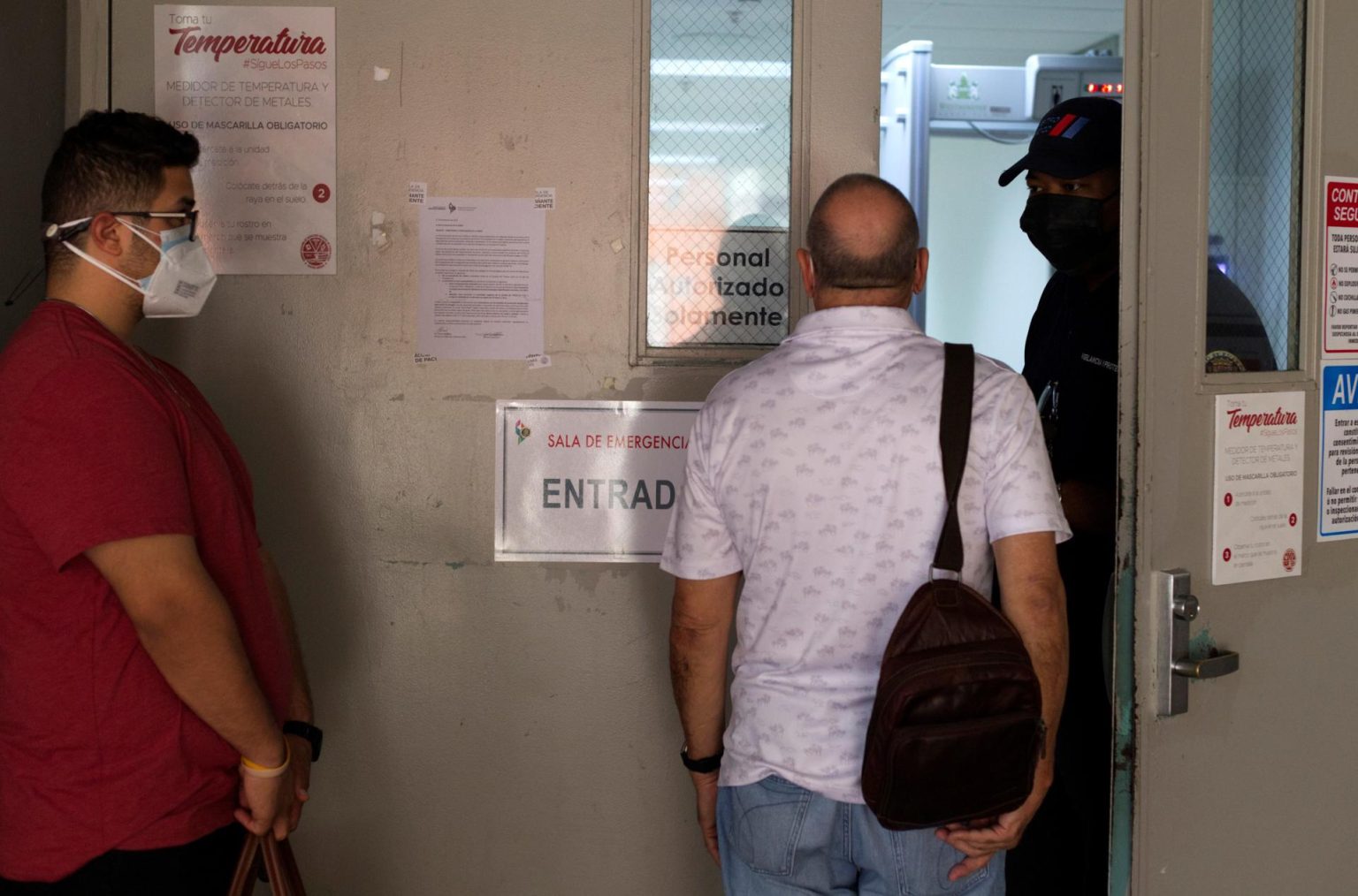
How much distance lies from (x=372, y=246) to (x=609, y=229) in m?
0.50

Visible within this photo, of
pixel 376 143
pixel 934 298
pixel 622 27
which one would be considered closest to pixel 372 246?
pixel 376 143

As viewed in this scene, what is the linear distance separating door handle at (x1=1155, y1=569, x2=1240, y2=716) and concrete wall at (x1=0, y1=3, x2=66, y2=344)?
2250 millimetres

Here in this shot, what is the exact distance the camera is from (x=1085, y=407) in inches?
96.6

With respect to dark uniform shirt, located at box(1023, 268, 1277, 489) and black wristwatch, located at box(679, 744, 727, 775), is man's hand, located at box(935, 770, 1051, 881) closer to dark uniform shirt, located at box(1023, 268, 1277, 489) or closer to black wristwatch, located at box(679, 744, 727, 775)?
black wristwatch, located at box(679, 744, 727, 775)

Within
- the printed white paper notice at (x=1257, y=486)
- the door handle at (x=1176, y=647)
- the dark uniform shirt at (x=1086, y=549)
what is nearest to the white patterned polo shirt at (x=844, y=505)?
the door handle at (x=1176, y=647)

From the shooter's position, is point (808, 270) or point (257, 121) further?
point (257, 121)

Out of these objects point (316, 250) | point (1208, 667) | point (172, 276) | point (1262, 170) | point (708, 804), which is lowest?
point (708, 804)

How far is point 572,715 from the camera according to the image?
2463 millimetres

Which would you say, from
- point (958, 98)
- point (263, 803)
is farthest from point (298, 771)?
point (958, 98)

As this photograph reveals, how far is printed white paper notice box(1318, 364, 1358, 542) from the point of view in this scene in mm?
2172

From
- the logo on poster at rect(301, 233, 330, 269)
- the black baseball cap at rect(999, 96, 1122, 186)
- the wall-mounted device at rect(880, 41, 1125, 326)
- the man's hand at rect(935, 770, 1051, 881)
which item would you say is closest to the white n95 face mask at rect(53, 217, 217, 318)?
the logo on poster at rect(301, 233, 330, 269)

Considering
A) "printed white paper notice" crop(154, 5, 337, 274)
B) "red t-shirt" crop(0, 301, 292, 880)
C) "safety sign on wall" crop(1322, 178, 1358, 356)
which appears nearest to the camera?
"red t-shirt" crop(0, 301, 292, 880)

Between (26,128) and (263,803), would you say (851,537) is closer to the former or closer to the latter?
(263,803)

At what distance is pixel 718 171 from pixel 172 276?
1.17 meters
